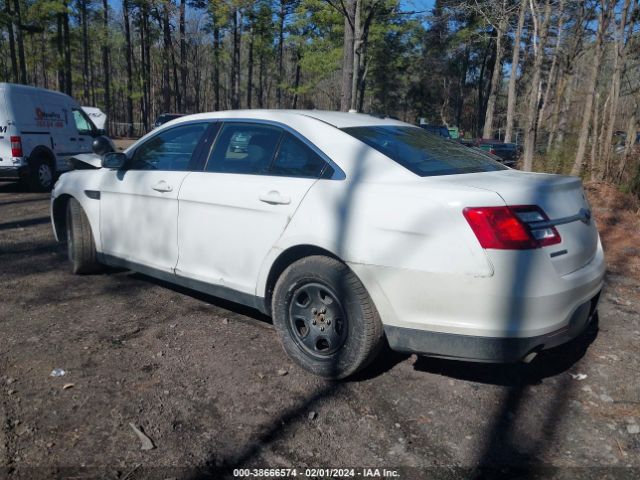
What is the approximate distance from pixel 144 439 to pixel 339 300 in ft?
4.03

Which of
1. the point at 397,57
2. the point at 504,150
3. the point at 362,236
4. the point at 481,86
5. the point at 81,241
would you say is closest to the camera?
the point at 362,236

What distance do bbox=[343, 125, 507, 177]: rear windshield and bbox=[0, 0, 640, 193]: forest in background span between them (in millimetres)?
6366

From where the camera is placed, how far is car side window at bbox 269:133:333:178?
3381 millimetres

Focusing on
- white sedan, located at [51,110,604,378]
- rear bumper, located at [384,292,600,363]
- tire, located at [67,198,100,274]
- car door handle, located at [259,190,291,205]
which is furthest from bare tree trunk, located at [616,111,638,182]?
tire, located at [67,198,100,274]

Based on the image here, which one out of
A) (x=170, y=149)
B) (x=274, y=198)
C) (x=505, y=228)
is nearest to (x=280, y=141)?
(x=274, y=198)

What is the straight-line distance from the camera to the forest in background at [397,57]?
401 inches

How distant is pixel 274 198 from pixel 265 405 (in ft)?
4.04

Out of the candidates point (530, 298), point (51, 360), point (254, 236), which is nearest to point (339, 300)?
point (254, 236)

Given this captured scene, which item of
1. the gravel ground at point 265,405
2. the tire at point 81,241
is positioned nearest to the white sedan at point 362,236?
the gravel ground at point 265,405

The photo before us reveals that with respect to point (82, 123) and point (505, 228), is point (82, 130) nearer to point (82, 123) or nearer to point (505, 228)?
point (82, 123)

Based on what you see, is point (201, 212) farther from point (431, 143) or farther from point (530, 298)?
point (530, 298)

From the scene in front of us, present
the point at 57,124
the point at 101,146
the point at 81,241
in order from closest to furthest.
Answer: the point at 81,241 < the point at 101,146 < the point at 57,124

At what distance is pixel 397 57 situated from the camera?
38719 millimetres

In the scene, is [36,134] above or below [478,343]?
above
